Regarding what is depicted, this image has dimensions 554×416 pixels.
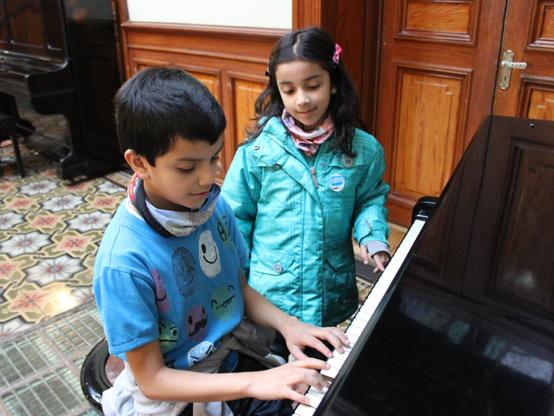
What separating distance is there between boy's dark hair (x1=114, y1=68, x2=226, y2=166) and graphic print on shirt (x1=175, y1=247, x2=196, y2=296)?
0.57 ft

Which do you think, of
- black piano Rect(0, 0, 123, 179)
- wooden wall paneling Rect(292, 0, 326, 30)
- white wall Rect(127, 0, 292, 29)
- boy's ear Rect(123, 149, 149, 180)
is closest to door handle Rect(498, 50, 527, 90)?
wooden wall paneling Rect(292, 0, 326, 30)

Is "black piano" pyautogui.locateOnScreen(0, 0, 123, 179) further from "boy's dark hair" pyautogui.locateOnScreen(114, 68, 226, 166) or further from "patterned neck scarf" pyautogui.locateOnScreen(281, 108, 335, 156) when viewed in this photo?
"boy's dark hair" pyautogui.locateOnScreen(114, 68, 226, 166)

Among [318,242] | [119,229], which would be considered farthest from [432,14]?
[119,229]

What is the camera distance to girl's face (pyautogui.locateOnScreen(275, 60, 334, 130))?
125 cm

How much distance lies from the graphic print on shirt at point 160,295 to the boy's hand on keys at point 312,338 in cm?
25

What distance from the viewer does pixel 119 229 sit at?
0.82 m

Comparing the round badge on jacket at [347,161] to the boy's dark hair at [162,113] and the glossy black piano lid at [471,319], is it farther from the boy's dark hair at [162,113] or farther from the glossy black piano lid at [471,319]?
the boy's dark hair at [162,113]

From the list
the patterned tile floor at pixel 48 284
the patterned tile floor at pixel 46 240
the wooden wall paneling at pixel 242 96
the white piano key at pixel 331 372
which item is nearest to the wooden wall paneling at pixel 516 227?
the white piano key at pixel 331 372

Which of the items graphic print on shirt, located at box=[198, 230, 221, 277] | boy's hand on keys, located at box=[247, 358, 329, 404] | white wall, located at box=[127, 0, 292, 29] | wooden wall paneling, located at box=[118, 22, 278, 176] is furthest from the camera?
wooden wall paneling, located at box=[118, 22, 278, 176]

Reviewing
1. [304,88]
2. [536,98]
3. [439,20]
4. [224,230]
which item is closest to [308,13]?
[439,20]

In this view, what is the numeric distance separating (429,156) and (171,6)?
6.16 feet

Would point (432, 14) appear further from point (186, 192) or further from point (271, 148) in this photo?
point (186, 192)

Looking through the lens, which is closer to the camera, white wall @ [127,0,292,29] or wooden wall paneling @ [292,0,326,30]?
wooden wall paneling @ [292,0,326,30]

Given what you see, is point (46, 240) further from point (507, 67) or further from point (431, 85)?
point (507, 67)
